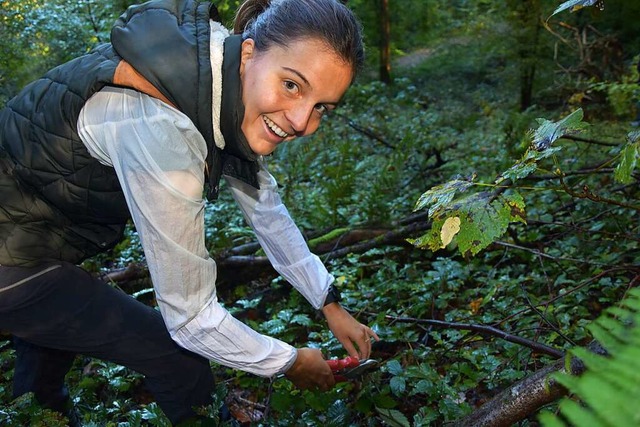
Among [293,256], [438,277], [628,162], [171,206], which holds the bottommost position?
[438,277]

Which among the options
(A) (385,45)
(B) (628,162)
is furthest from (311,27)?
(A) (385,45)

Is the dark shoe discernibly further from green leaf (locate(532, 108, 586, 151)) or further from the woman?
green leaf (locate(532, 108, 586, 151))

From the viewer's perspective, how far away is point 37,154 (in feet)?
5.84

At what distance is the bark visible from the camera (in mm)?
1268

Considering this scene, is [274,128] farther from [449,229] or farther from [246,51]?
[449,229]

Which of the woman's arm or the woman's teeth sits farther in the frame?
the woman's arm

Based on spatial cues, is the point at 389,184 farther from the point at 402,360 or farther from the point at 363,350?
the point at 363,350

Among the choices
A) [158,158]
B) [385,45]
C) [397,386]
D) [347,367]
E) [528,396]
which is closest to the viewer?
[528,396]

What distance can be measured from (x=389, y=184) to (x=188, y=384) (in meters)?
3.22

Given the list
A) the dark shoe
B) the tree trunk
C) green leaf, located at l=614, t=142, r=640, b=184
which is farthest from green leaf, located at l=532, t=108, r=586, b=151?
the tree trunk

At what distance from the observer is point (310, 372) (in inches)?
79.4

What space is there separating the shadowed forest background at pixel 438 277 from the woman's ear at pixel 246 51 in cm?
74

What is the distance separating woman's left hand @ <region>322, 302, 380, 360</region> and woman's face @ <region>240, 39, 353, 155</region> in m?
0.92

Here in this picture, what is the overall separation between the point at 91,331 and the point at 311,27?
54.0 inches
